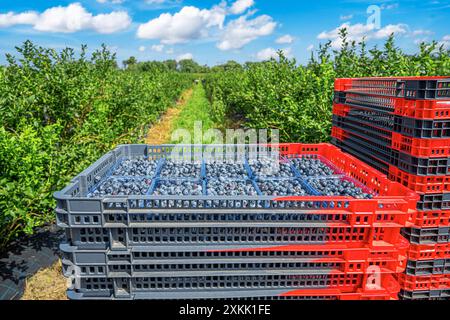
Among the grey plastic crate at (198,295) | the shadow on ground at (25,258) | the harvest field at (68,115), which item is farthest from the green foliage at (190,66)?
the grey plastic crate at (198,295)

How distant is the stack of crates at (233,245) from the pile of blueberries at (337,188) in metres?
0.34

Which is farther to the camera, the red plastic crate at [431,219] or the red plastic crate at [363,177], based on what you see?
the red plastic crate at [431,219]

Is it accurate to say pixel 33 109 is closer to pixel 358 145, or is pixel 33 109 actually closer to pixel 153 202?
pixel 153 202

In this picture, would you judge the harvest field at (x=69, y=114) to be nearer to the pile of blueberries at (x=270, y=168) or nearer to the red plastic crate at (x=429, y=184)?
the pile of blueberries at (x=270, y=168)

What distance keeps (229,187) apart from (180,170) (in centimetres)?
80

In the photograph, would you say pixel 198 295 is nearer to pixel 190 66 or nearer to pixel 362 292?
pixel 362 292

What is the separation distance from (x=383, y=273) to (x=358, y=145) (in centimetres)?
166

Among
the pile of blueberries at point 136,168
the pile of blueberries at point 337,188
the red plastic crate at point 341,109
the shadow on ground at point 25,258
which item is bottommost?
the shadow on ground at point 25,258

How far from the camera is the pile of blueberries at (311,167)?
3564 mm

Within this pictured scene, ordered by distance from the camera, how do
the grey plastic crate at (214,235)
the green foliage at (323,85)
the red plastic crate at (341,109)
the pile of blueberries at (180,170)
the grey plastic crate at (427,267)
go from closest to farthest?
the grey plastic crate at (214,235) → the grey plastic crate at (427,267) → the pile of blueberries at (180,170) → the red plastic crate at (341,109) → the green foliage at (323,85)

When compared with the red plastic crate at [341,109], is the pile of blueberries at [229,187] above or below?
below

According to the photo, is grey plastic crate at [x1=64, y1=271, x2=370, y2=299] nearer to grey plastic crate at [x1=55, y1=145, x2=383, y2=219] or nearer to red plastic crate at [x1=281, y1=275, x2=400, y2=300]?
red plastic crate at [x1=281, y1=275, x2=400, y2=300]

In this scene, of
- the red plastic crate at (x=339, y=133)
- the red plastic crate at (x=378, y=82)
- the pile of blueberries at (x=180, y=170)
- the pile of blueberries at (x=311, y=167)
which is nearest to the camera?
the red plastic crate at (x=378, y=82)

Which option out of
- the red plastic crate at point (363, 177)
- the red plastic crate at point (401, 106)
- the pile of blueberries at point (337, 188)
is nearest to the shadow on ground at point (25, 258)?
the red plastic crate at point (363, 177)
